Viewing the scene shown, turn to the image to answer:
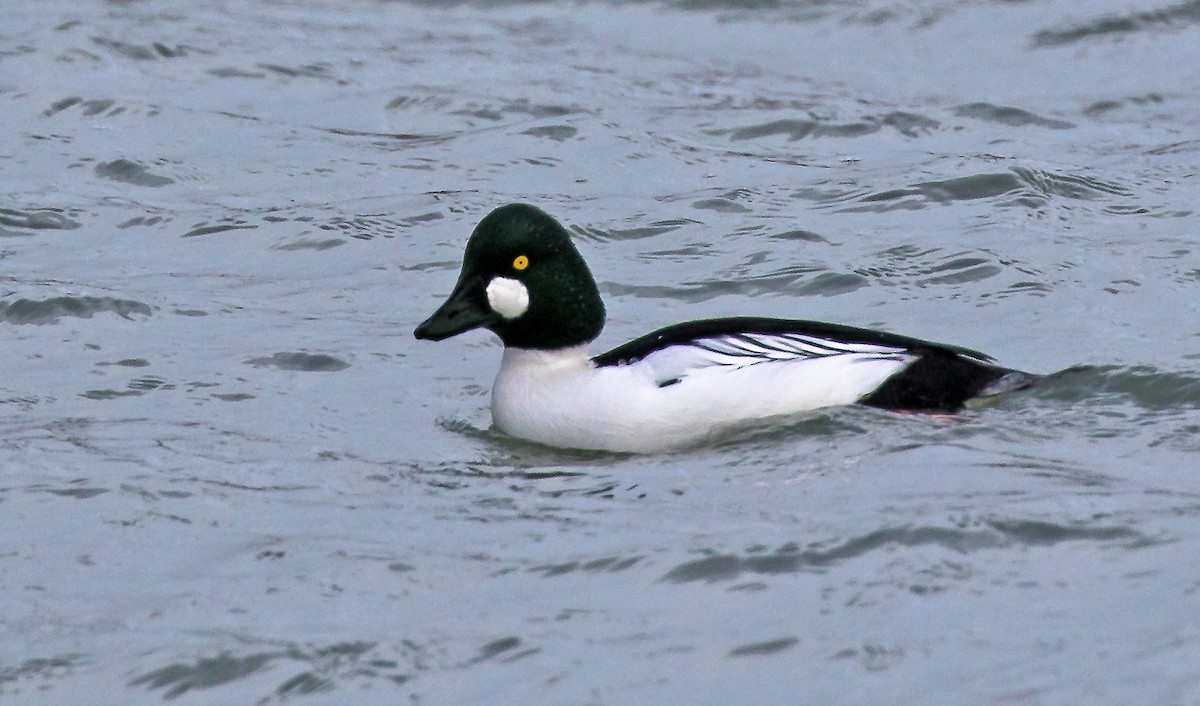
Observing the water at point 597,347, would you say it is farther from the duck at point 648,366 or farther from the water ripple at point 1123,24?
the duck at point 648,366

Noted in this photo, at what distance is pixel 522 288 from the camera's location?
8.05 metres

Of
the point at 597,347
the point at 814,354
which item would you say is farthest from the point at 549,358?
the point at 597,347

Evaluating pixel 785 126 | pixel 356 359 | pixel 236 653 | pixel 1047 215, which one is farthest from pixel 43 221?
pixel 236 653

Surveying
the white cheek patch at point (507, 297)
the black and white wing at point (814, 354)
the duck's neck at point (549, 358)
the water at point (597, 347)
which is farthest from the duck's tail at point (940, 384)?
the white cheek patch at point (507, 297)

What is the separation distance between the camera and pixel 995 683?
529cm

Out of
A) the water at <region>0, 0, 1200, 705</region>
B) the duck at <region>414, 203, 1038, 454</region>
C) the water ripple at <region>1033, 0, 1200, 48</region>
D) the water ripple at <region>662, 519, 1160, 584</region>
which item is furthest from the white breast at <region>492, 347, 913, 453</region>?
the water ripple at <region>1033, 0, 1200, 48</region>

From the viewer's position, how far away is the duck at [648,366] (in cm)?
776

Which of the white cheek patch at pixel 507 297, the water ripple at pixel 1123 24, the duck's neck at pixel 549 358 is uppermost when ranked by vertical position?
the water ripple at pixel 1123 24

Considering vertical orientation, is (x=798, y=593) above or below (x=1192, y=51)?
below

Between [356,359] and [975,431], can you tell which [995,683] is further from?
[356,359]

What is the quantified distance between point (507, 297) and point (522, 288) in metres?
0.07

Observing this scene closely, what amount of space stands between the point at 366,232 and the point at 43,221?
190cm

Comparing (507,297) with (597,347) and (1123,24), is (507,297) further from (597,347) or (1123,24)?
(1123,24)

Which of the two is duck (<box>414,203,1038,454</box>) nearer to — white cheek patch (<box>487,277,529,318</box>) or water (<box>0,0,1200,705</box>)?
white cheek patch (<box>487,277,529,318</box>)
